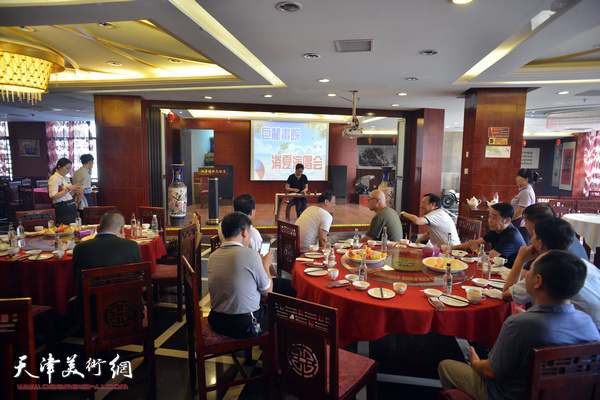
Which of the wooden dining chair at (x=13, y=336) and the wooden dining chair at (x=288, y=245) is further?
the wooden dining chair at (x=288, y=245)

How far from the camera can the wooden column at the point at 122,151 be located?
264 inches

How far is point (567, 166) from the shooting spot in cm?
1347

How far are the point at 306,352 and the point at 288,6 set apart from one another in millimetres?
2447

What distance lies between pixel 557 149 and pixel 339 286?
1598 cm

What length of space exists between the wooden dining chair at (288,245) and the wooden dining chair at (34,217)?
9.93 ft

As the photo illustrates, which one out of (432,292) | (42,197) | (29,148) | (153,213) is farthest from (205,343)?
(29,148)

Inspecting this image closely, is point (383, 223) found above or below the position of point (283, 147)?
below

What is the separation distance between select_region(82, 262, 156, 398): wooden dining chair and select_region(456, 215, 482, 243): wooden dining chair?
3.12 m

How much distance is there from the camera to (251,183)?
11.0 meters

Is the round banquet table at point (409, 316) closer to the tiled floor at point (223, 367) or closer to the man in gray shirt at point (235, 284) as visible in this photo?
the tiled floor at point (223, 367)

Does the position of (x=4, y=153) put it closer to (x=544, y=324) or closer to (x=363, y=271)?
(x=363, y=271)

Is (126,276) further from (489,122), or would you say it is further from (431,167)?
(431,167)

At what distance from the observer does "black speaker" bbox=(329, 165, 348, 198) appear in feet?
36.7

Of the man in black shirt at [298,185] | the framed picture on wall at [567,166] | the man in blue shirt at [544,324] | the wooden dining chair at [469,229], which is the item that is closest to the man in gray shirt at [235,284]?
the man in blue shirt at [544,324]
